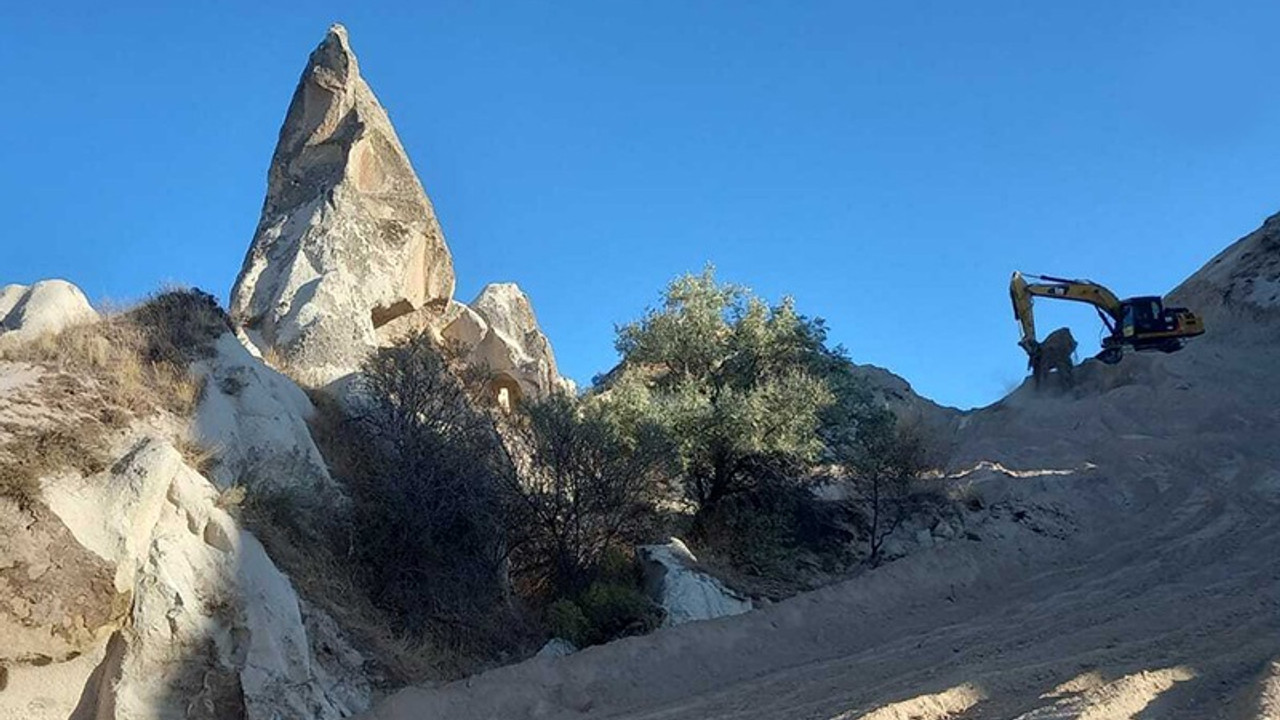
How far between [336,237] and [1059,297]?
25.3m

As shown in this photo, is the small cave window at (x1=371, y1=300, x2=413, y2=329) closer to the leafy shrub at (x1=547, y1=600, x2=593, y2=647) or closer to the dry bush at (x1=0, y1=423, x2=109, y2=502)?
the leafy shrub at (x1=547, y1=600, x2=593, y2=647)

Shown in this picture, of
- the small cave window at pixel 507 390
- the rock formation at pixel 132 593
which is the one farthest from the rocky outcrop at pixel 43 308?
the small cave window at pixel 507 390

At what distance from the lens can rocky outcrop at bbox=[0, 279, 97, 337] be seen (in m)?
11.6

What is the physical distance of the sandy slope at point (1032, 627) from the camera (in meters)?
7.79

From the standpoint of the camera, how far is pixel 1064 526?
18359mm

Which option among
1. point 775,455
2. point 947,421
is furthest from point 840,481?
point 947,421

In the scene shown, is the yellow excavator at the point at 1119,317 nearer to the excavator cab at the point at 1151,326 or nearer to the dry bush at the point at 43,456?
the excavator cab at the point at 1151,326

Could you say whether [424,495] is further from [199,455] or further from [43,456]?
[43,456]

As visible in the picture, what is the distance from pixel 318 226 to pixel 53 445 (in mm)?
12205

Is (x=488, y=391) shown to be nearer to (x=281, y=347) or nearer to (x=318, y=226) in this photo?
(x=281, y=347)

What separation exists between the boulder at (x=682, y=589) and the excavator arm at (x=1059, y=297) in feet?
78.3

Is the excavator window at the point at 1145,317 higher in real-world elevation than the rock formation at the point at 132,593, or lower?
higher

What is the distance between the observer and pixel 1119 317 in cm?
3481

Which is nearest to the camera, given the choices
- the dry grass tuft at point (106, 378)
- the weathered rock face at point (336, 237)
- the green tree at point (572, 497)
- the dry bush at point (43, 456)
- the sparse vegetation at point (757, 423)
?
the dry bush at point (43, 456)
